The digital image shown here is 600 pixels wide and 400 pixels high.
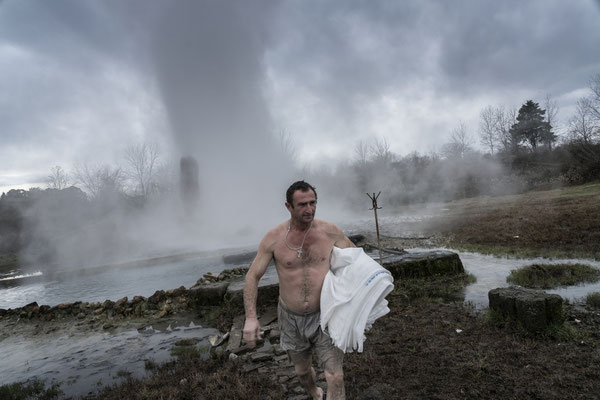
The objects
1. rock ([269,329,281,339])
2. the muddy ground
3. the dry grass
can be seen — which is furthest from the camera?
the dry grass

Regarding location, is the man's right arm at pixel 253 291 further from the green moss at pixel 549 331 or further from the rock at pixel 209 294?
the rock at pixel 209 294

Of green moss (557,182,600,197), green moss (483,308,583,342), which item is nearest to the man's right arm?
green moss (483,308,583,342)

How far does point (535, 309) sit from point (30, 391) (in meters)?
6.31

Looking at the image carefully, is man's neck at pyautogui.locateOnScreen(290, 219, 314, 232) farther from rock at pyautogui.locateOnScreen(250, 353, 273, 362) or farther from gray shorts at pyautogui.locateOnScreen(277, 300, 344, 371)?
rock at pyautogui.locateOnScreen(250, 353, 273, 362)

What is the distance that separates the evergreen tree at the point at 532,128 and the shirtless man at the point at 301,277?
44.8m

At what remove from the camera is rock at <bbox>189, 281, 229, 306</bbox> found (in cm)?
698

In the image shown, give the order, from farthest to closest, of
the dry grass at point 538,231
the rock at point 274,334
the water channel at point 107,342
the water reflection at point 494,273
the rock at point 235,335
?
1. the dry grass at point 538,231
2. the water reflection at point 494,273
3. the rock at point 274,334
4. the rock at point 235,335
5. the water channel at point 107,342

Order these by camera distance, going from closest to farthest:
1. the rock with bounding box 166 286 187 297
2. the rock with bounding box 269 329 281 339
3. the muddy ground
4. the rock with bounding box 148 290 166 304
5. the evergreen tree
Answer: the muddy ground
the rock with bounding box 269 329 281 339
the rock with bounding box 148 290 166 304
the rock with bounding box 166 286 187 297
the evergreen tree

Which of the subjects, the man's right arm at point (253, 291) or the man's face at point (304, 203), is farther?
the man's face at point (304, 203)

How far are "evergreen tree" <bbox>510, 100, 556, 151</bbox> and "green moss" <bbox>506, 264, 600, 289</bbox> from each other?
1529 inches

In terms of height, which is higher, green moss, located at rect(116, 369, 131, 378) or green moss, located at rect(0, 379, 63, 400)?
green moss, located at rect(0, 379, 63, 400)

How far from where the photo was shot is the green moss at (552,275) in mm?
5848

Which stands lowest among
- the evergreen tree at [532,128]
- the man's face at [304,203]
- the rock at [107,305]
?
the rock at [107,305]

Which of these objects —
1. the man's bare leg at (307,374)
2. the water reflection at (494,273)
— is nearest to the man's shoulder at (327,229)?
the man's bare leg at (307,374)
